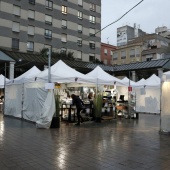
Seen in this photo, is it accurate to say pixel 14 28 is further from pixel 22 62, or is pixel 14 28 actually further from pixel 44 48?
pixel 22 62

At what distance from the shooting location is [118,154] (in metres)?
6.70

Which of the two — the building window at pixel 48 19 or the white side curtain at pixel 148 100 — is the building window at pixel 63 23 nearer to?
the building window at pixel 48 19

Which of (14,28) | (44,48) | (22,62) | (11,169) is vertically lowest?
(11,169)

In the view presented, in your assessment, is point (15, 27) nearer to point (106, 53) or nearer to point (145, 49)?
point (106, 53)

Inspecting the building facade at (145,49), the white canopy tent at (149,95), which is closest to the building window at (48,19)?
the building facade at (145,49)

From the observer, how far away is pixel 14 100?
629 inches

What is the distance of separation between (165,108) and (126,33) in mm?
60701

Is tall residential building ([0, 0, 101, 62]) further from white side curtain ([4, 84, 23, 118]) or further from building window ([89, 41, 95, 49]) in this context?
white side curtain ([4, 84, 23, 118])

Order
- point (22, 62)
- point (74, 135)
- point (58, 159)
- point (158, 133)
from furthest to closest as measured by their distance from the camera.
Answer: point (22, 62) < point (158, 133) < point (74, 135) < point (58, 159)

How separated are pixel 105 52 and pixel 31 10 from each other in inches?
1158

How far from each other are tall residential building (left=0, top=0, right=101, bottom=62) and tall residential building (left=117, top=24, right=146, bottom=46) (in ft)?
68.7

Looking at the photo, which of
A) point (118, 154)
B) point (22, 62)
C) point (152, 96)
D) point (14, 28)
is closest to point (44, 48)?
point (14, 28)

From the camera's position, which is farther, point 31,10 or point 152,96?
point 31,10

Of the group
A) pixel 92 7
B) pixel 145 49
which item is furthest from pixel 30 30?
pixel 145 49
